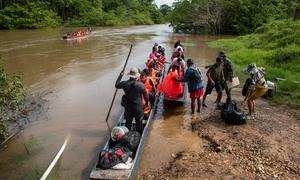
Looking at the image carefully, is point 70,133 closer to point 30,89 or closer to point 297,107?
point 30,89

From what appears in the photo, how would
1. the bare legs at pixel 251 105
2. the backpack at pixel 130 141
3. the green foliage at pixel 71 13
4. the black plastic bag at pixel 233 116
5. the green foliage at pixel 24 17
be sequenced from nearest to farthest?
the backpack at pixel 130 141, the black plastic bag at pixel 233 116, the bare legs at pixel 251 105, the green foliage at pixel 24 17, the green foliage at pixel 71 13

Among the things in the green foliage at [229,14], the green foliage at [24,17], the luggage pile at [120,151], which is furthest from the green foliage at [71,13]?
the luggage pile at [120,151]

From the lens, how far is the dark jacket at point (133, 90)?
20.3ft

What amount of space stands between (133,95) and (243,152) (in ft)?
8.80

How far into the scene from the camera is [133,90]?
6195 millimetres

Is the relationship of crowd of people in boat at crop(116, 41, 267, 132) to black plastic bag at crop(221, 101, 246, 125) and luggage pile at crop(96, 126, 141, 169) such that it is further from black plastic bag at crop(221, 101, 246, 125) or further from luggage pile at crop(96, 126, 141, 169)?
luggage pile at crop(96, 126, 141, 169)

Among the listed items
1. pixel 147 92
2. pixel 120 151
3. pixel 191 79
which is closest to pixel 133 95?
pixel 120 151

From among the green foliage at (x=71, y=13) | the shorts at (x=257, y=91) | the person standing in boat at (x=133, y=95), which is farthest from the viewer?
the green foliage at (x=71, y=13)

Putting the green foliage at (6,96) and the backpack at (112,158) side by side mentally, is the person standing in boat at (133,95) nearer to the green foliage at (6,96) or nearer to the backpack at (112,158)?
the backpack at (112,158)

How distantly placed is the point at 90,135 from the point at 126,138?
7.57ft

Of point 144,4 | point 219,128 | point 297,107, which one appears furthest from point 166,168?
point 144,4

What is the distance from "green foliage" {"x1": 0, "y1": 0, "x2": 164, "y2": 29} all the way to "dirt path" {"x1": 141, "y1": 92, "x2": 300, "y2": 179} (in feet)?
159

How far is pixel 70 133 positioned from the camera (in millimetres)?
7859

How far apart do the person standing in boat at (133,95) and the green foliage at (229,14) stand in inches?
1232
